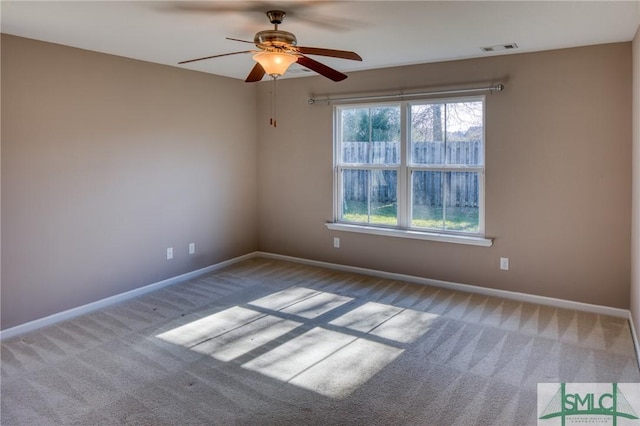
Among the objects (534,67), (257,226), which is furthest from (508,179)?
(257,226)

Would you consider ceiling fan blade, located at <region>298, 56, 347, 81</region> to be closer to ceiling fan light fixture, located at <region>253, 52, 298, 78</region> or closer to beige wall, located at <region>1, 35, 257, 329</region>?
ceiling fan light fixture, located at <region>253, 52, 298, 78</region>

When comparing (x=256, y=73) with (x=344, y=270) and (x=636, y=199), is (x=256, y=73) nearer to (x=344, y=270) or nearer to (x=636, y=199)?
(x=344, y=270)

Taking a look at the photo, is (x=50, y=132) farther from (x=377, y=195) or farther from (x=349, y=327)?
(x=377, y=195)

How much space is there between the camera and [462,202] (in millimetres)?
4594

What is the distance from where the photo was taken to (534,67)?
404 centimetres

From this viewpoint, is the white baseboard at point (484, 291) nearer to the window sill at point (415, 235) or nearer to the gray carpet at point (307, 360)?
the gray carpet at point (307, 360)

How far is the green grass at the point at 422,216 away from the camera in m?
4.59

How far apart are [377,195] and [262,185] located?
1.68 meters

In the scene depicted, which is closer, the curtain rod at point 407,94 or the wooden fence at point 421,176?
the curtain rod at point 407,94

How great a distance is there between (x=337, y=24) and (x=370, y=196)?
7.77 feet

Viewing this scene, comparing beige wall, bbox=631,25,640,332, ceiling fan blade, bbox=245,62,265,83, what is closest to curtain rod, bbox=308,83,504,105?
beige wall, bbox=631,25,640,332

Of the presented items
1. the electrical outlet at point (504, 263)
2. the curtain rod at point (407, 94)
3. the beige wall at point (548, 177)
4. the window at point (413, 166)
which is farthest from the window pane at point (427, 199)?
the curtain rod at point (407, 94)

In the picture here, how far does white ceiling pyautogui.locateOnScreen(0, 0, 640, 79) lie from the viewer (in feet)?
9.28

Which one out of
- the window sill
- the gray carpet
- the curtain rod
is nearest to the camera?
the gray carpet
